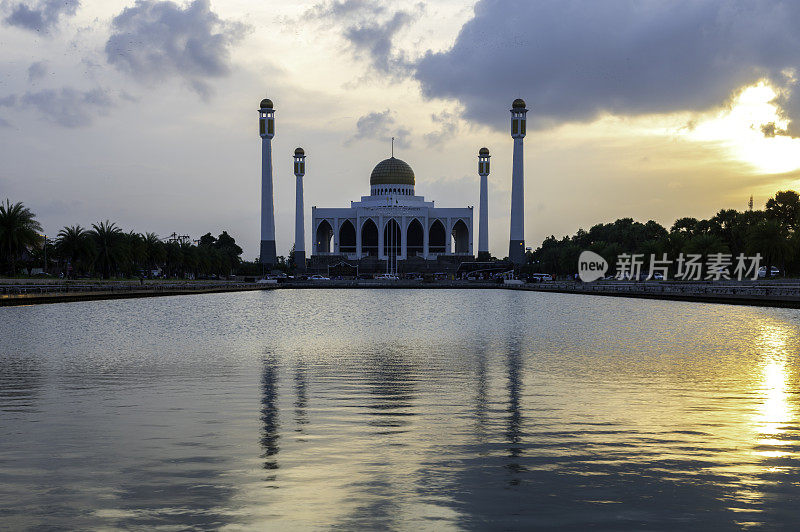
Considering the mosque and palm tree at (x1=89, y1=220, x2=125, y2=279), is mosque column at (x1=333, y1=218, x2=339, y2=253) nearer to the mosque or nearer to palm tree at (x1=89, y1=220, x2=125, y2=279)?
the mosque

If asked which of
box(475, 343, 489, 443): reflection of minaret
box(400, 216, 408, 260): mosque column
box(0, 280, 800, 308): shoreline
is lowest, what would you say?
box(475, 343, 489, 443): reflection of minaret

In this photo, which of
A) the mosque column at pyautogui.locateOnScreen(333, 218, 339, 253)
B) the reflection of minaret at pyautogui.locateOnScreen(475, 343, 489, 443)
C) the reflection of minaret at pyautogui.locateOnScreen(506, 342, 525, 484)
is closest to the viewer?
the reflection of minaret at pyautogui.locateOnScreen(506, 342, 525, 484)

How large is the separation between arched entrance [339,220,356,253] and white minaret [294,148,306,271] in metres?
14.5

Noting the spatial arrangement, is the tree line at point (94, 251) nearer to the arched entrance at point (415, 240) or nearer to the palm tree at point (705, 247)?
the arched entrance at point (415, 240)

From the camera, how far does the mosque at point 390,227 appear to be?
16238 centimetres

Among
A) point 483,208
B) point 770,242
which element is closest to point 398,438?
point 770,242

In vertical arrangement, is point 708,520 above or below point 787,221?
below

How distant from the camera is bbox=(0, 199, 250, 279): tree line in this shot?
223ft

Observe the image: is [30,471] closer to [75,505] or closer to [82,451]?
[82,451]

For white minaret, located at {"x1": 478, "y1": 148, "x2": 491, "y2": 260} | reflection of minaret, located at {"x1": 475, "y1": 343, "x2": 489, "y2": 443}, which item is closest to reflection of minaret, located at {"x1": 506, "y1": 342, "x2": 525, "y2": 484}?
reflection of minaret, located at {"x1": 475, "y1": 343, "x2": 489, "y2": 443}

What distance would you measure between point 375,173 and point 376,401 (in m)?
168

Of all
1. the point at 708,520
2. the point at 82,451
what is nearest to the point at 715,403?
the point at 708,520

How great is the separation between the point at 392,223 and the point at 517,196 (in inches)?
1352

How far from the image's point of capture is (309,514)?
7492 millimetres
